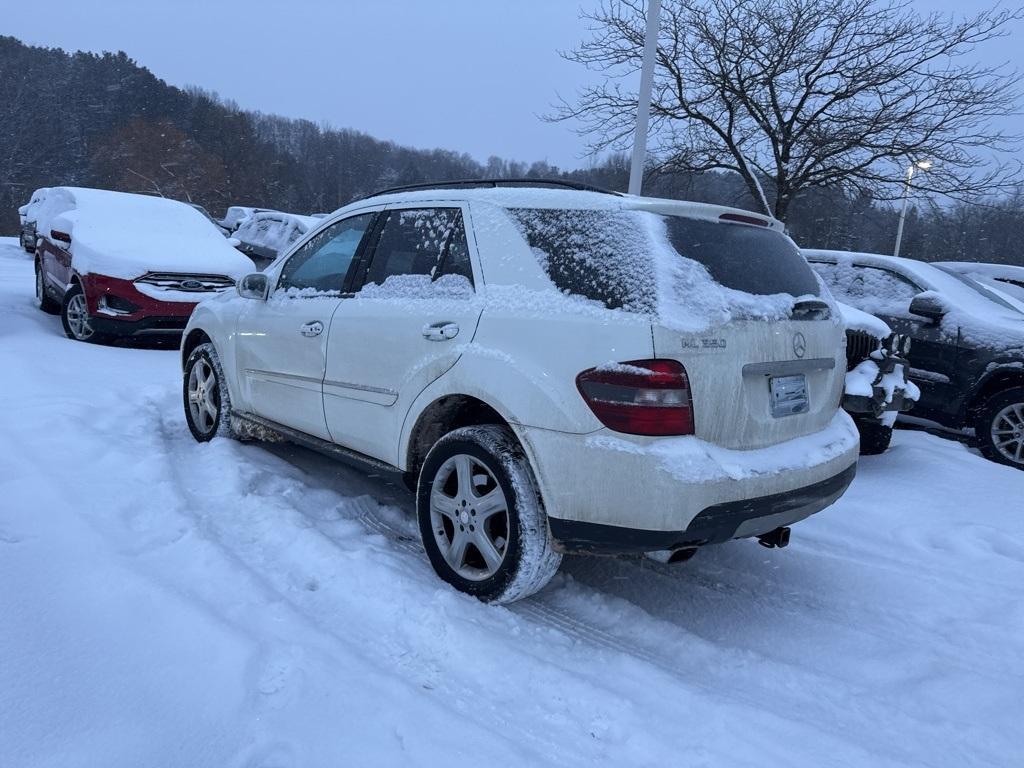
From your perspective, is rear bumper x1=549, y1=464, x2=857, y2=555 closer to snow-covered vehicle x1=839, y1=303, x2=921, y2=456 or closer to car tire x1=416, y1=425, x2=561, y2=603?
car tire x1=416, y1=425, x2=561, y2=603

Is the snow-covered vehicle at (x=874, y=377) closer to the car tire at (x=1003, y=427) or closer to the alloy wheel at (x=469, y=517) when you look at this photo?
the car tire at (x=1003, y=427)

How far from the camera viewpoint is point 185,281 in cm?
780

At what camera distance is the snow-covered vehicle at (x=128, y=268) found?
295 inches

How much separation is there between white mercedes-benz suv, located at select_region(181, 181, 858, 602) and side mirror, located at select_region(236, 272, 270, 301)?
2.73 feet

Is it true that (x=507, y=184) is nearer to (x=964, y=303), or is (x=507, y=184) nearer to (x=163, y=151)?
(x=964, y=303)

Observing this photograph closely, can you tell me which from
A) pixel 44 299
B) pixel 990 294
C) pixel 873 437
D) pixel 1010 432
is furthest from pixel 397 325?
pixel 44 299

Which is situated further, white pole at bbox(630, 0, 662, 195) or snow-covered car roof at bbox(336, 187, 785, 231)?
white pole at bbox(630, 0, 662, 195)

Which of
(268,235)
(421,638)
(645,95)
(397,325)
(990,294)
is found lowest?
(421,638)

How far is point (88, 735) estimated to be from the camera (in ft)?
6.50

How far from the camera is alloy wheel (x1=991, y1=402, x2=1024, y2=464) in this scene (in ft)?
18.7

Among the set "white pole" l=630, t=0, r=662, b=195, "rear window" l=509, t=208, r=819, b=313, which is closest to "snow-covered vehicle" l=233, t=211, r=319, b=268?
"white pole" l=630, t=0, r=662, b=195

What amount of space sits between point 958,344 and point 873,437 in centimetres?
136

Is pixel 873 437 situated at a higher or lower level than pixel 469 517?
lower

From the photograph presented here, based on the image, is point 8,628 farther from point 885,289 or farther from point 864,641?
point 885,289
